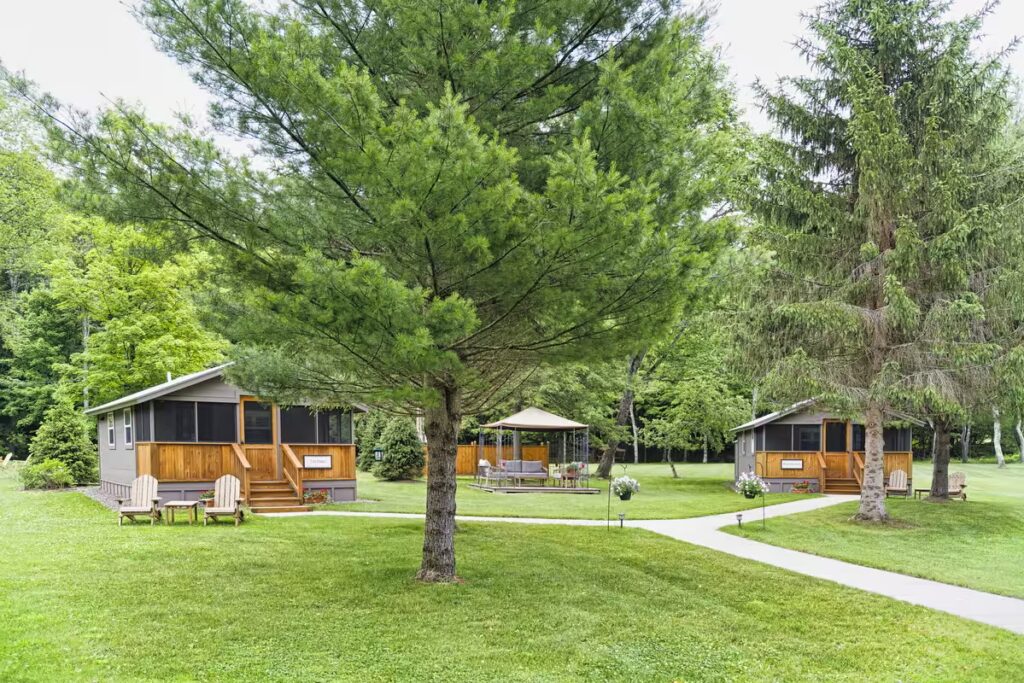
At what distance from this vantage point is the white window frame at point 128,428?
15148 mm

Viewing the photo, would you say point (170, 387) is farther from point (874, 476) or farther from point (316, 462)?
point (874, 476)

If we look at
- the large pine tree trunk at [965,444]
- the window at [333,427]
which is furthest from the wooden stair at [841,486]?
the large pine tree trunk at [965,444]


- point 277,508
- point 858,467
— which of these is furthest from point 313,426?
point 858,467

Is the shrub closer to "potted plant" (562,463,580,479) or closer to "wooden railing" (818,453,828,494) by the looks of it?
"potted plant" (562,463,580,479)

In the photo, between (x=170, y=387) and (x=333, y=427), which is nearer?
(x=170, y=387)

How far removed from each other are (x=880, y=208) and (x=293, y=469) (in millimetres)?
12629

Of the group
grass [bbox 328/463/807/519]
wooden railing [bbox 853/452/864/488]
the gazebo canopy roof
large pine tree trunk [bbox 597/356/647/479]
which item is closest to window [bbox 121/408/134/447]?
grass [bbox 328/463/807/519]

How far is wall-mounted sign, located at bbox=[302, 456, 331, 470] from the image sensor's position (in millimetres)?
15295

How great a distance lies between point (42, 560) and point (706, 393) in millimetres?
20449

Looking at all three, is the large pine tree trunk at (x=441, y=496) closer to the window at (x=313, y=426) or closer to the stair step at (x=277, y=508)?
the stair step at (x=277, y=508)

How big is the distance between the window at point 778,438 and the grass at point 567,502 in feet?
6.19

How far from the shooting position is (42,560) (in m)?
8.32

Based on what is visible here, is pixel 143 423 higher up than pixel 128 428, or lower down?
higher up

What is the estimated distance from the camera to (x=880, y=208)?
12.8 meters
